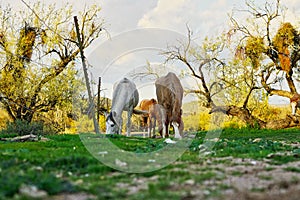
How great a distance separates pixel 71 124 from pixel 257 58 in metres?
13.5

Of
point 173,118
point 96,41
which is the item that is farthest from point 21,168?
point 96,41

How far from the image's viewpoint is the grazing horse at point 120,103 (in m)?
16.0

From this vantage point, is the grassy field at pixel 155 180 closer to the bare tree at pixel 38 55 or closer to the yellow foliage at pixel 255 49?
the bare tree at pixel 38 55

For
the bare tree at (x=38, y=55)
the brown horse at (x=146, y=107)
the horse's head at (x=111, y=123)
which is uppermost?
the bare tree at (x=38, y=55)

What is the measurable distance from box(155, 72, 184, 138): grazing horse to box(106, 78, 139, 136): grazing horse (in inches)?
61.8

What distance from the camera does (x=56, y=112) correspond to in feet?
83.9

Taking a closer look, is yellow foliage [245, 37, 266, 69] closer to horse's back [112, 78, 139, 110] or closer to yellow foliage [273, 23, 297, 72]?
yellow foliage [273, 23, 297, 72]

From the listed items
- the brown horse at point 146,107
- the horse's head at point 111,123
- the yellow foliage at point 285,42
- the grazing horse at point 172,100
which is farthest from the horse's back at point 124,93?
the yellow foliage at point 285,42

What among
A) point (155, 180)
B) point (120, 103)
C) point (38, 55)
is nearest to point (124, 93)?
point (120, 103)

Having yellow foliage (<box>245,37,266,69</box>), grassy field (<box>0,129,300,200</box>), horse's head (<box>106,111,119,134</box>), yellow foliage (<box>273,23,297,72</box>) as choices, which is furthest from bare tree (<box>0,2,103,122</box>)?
grassy field (<box>0,129,300,200</box>)

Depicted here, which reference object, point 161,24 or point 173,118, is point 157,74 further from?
point 173,118

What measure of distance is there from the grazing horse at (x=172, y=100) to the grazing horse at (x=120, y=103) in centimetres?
157

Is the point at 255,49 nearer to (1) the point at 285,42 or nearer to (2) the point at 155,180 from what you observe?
(1) the point at 285,42

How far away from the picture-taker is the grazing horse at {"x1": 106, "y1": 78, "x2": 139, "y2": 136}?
52.5ft
